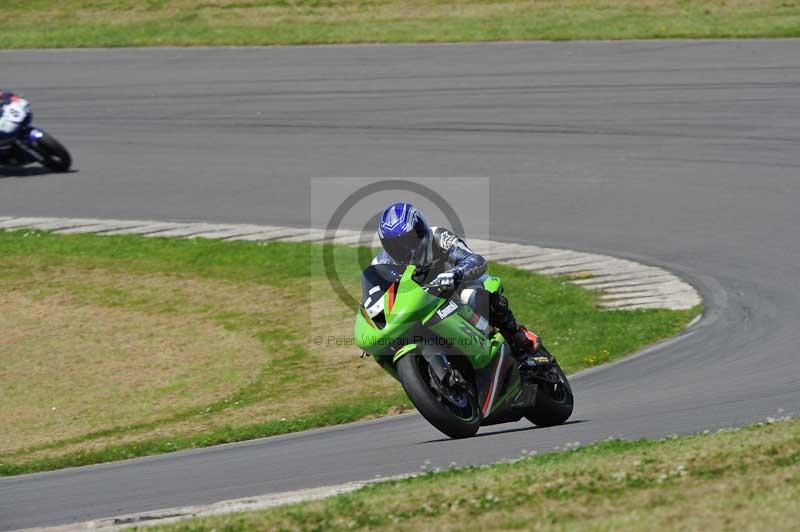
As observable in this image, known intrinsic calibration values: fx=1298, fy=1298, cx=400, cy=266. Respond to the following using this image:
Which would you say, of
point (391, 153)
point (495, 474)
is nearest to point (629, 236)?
point (391, 153)

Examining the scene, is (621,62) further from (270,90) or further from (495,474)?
(495,474)

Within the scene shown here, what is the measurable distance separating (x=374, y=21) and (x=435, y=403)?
2151cm

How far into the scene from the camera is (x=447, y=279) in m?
8.25

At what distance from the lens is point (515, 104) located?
73.7 feet

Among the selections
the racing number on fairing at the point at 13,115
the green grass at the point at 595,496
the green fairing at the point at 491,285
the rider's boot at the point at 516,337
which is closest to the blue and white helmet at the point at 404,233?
the green fairing at the point at 491,285

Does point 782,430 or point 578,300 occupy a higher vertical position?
point 782,430

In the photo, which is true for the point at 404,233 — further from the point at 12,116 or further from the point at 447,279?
the point at 12,116

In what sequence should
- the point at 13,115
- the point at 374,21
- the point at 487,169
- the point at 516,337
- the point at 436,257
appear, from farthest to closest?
the point at 374,21
the point at 13,115
the point at 487,169
the point at 516,337
the point at 436,257

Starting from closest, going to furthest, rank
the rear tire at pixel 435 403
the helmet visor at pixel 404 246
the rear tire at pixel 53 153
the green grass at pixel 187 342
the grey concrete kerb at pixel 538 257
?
the rear tire at pixel 435 403, the helmet visor at pixel 404 246, the green grass at pixel 187 342, the grey concrete kerb at pixel 538 257, the rear tire at pixel 53 153

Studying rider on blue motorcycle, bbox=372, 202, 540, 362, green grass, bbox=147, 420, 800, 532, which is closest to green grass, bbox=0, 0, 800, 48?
rider on blue motorcycle, bbox=372, 202, 540, 362

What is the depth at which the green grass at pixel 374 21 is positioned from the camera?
2614cm

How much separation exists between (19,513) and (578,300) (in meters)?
7.37

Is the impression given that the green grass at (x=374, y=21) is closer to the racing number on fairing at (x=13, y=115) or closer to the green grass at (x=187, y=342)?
the racing number on fairing at (x=13, y=115)

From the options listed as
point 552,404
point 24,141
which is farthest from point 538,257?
point 24,141
